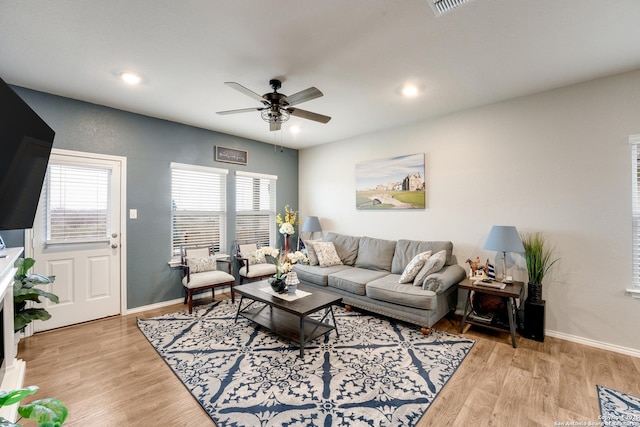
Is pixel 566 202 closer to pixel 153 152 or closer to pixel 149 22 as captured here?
pixel 149 22

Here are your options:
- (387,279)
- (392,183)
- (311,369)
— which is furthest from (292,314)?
(392,183)

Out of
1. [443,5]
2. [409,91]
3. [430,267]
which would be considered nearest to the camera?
[443,5]

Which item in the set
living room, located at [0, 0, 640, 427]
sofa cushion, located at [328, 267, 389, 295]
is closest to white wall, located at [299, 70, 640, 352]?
living room, located at [0, 0, 640, 427]

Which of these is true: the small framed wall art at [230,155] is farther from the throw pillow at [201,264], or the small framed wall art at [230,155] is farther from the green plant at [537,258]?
the green plant at [537,258]

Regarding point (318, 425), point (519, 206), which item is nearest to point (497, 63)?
point (519, 206)

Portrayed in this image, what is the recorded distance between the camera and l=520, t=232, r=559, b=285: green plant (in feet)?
9.79

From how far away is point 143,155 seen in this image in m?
3.84

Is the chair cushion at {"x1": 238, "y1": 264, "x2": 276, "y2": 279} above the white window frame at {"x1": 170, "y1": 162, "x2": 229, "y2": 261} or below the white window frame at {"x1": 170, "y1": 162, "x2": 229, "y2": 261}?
below

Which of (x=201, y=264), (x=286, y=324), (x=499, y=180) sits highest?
(x=499, y=180)

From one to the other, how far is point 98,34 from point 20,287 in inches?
90.1

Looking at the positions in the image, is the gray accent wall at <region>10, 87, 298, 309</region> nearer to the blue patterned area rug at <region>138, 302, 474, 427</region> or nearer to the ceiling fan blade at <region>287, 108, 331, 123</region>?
the blue patterned area rug at <region>138, 302, 474, 427</region>

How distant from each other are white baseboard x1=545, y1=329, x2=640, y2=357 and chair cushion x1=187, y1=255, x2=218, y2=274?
428 cm

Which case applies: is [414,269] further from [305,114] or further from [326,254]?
[305,114]

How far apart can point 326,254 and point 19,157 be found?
11.5 feet
